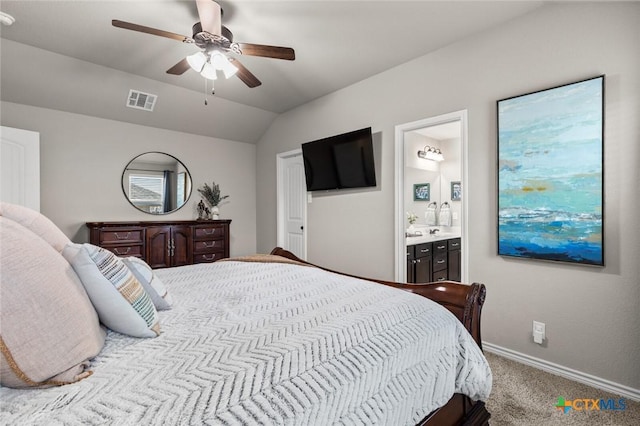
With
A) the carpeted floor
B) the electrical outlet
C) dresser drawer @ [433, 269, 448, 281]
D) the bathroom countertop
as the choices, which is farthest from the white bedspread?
dresser drawer @ [433, 269, 448, 281]

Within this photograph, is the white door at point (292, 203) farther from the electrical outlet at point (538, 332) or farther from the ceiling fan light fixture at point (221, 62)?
the electrical outlet at point (538, 332)

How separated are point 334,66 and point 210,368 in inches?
123

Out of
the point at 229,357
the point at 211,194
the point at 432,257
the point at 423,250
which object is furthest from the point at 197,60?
the point at 432,257

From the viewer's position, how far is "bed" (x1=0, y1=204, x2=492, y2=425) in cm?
66

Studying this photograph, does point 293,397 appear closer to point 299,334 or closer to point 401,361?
point 299,334

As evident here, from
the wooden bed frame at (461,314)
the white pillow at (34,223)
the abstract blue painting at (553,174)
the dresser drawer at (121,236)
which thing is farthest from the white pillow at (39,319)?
the dresser drawer at (121,236)

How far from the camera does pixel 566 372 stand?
6.97ft

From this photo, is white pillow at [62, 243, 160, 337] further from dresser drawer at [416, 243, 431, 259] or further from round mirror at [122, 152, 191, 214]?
round mirror at [122, 152, 191, 214]

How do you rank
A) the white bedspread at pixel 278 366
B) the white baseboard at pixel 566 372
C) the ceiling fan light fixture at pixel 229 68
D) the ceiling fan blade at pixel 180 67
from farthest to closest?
the ceiling fan blade at pixel 180 67 < the ceiling fan light fixture at pixel 229 68 < the white baseboard at pixel 566 372 < the white bedspread at pixel 278 366

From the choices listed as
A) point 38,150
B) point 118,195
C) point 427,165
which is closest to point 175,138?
point 118,195

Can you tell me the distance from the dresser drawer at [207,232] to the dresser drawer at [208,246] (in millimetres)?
57

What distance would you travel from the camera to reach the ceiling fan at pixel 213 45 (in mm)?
1996

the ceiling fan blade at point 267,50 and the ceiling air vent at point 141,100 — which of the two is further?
the ceiling air vent at point 141,100

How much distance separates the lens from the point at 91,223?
343cm
